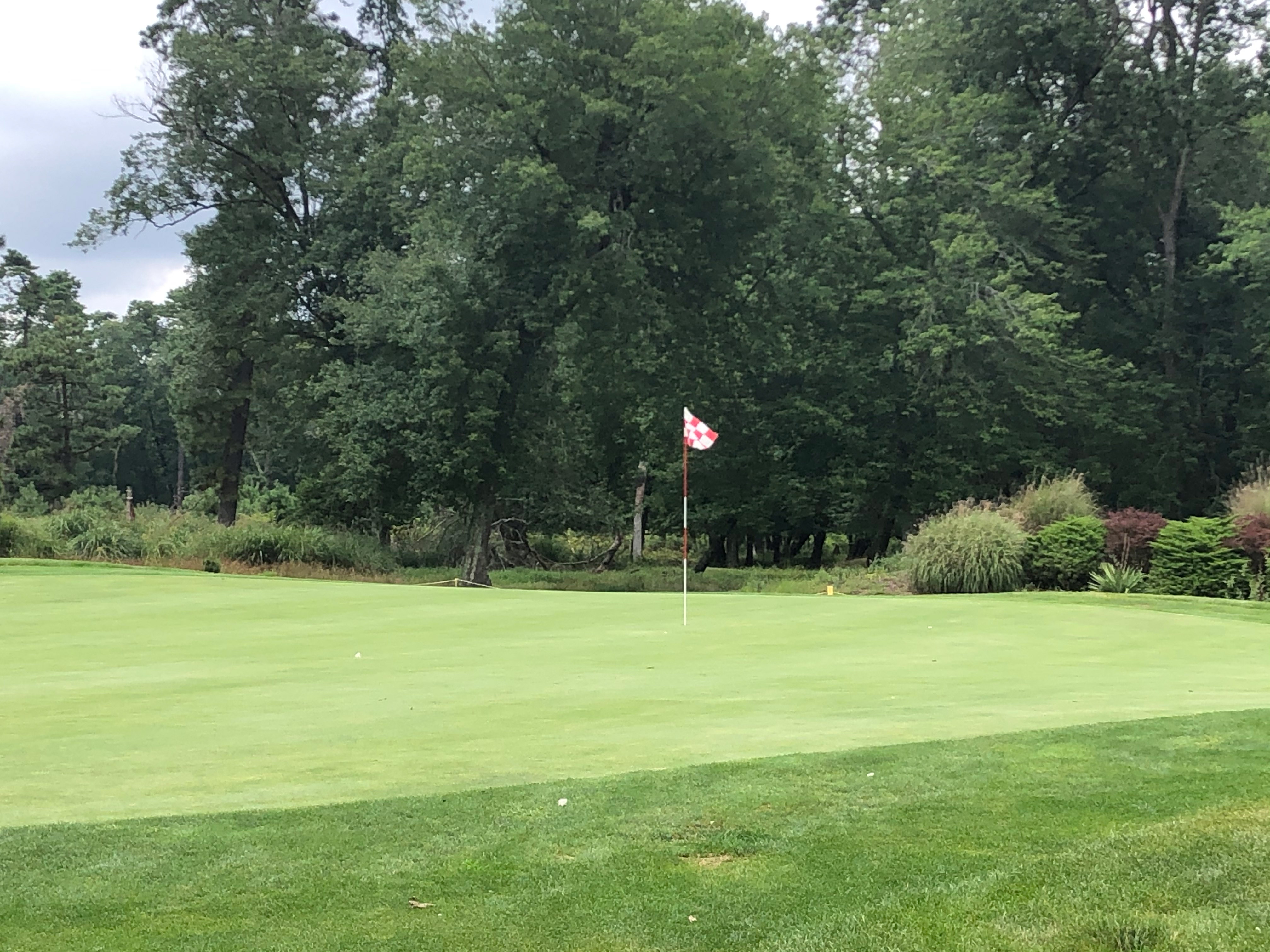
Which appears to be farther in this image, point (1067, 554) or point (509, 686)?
point (1067, 554)

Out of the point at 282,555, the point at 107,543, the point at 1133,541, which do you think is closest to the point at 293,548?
the point at 282,555


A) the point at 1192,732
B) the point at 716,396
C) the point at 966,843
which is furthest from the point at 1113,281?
the point at 966,843

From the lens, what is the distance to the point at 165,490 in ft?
232

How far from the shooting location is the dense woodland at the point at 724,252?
2617 cm

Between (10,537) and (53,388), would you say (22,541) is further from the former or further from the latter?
(53,388)

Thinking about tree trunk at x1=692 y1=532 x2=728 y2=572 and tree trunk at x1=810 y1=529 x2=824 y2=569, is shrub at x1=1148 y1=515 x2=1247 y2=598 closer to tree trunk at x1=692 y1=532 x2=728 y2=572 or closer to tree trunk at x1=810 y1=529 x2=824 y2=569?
tree trunk at x1=692 y1=532 x2=728 y2=572

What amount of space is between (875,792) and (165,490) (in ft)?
238

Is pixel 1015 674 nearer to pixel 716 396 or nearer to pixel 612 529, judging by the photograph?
pixel 716 396

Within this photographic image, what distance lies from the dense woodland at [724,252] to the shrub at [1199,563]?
11034mm

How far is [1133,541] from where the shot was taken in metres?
18.0

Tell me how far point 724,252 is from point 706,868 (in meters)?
25.2

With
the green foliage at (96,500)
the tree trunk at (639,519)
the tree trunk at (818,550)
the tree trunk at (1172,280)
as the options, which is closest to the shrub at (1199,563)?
the tree trunk at (1172,280)

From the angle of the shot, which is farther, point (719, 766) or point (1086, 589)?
point (1086, 589)

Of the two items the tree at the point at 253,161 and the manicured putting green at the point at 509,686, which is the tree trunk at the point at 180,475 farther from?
the manicured putting green at the point at 509,686
